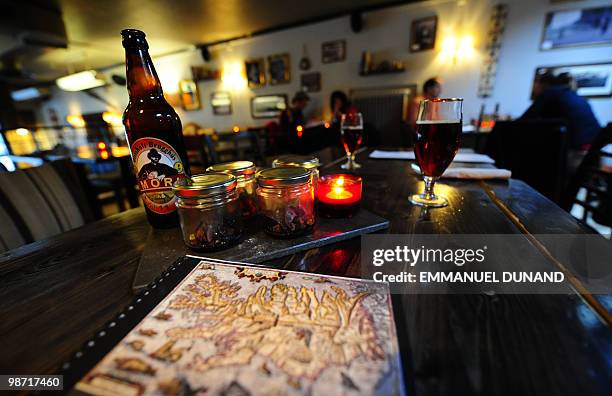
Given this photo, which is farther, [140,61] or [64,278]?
[140,61]

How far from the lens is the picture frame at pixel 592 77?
9.27 ft

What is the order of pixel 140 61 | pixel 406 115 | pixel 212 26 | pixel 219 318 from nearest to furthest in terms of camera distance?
1. pixel 219 318
2. pixel 140 61
3. pixel 406 115
4. pixel 212 26

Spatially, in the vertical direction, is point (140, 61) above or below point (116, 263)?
above

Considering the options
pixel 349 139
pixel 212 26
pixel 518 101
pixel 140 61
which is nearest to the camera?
pixel 140 61

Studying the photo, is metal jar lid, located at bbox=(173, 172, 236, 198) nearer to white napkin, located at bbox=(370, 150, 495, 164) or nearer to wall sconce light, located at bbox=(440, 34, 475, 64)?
white napkin, located at bbox=(370, 150, 495, 164)

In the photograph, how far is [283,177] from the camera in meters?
0.38

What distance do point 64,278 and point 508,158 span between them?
1.73 meters

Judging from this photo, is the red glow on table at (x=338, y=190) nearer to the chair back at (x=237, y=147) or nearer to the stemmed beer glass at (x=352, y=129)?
the stemmed beer glass at (x=352, y=129)

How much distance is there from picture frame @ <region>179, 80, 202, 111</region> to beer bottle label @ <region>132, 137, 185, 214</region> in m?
5.88

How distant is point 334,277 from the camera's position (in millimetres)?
313

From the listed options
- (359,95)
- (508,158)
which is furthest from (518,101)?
(508,158)

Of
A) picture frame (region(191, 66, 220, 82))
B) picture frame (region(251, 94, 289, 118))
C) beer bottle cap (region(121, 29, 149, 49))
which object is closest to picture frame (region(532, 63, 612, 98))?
picture frame (region(251, 94, 289, 118))

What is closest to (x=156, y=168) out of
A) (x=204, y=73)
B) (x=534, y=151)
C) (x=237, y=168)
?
(x=237, y=168)

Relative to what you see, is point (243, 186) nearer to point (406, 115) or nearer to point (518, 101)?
point (406, 115)
